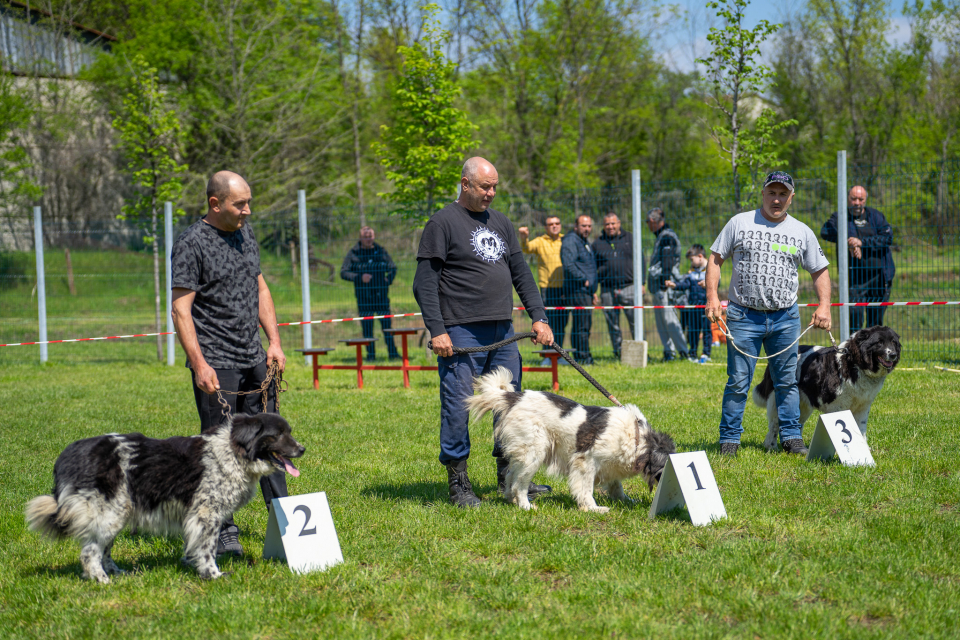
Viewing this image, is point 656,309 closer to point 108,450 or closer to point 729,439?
point 729,439

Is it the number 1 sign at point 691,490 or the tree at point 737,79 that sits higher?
the tree at point 737,79

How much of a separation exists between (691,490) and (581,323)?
7.15 m

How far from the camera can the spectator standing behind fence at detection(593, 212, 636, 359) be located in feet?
38.2

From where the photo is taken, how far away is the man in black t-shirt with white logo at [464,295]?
15.9ft

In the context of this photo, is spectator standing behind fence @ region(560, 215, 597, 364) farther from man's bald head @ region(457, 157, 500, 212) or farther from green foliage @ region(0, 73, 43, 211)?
green foliage @ region(0, 73, 43, 211)

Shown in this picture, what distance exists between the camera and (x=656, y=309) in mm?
11555

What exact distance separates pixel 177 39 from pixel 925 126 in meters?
24.1

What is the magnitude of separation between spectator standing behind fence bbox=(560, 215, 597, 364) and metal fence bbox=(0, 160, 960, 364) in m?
0.54

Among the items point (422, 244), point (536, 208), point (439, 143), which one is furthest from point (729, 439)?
point (439, 143)

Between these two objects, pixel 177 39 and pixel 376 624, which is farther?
pixel 177 39

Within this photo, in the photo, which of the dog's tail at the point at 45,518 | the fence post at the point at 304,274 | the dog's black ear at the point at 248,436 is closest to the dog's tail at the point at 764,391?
the dog's black ear at the point at 248,436

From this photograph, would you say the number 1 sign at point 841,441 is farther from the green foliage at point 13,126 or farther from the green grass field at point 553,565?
Answer: the green foliage at point 13,126

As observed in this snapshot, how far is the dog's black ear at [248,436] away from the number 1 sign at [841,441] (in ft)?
12.4

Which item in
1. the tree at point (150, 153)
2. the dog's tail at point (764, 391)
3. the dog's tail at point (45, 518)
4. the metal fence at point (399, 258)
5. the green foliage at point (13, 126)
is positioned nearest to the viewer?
the dog's tail at point (45, 518)
